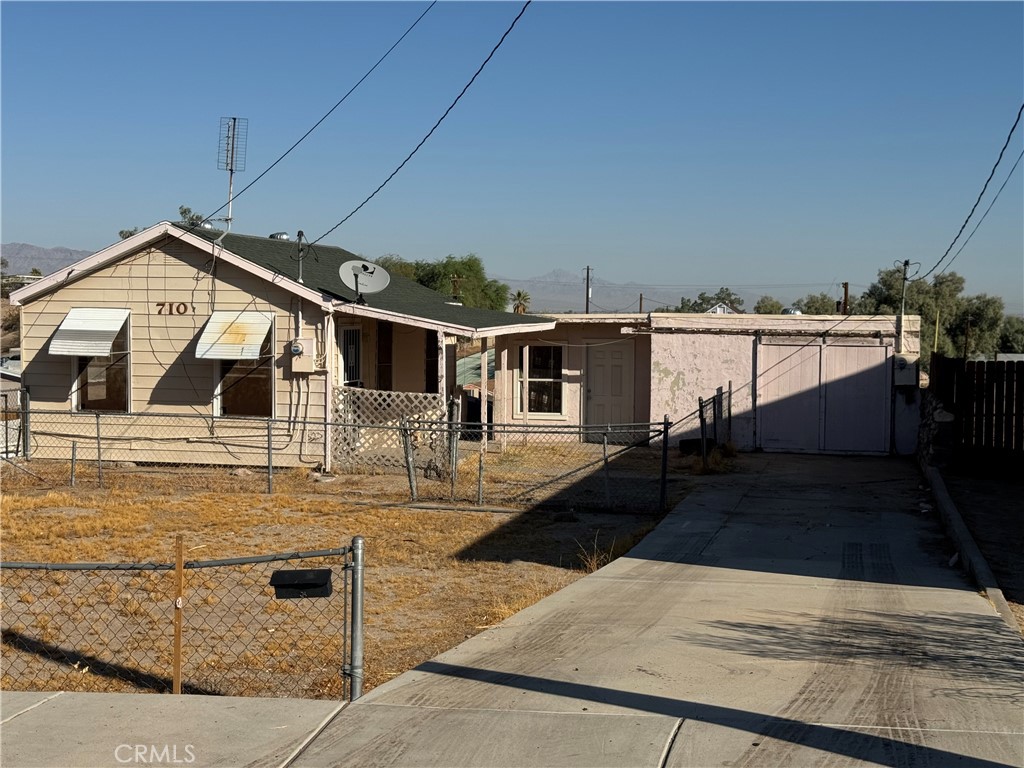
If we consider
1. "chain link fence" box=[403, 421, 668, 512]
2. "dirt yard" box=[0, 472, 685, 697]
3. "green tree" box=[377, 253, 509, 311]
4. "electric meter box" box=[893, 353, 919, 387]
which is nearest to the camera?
"dirt yard" box=[0, 472, 685, 697]

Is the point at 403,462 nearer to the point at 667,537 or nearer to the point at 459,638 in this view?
the point at 667,537

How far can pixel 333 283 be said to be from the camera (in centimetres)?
1830

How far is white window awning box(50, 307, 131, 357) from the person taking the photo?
16.7 metres

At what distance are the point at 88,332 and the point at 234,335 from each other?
2.43 meters

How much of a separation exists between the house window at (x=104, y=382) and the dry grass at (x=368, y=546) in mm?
2618

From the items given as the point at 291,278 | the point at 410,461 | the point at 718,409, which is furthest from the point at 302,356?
the point at 718,409

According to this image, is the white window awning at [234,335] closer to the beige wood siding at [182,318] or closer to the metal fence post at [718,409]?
the beige wood siding at [182,318]

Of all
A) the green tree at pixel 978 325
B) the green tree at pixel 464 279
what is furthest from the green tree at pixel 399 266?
the green tree at pixel 978 325

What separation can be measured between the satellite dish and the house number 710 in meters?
2.47

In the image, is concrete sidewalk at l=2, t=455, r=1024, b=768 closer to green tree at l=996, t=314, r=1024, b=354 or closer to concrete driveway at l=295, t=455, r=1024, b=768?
concrete driveway at l=295, t=455, r=1024, b=768

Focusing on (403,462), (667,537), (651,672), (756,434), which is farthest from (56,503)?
(756,434)

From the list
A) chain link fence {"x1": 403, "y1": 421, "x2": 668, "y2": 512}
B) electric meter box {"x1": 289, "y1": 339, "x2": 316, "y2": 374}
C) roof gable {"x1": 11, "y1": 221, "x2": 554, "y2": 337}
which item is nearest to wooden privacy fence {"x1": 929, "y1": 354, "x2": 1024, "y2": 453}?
chain link fence {"x1": 403, "y1": 421, "x2": 668, "y2": 512}

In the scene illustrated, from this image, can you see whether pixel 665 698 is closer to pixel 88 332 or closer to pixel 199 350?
pixel 199 350

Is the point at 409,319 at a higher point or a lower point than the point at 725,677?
higher
